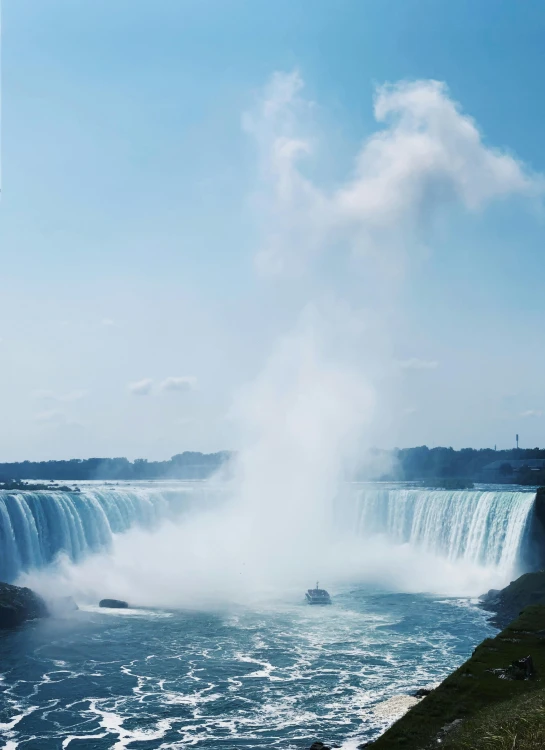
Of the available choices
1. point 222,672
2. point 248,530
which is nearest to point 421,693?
point 222,672

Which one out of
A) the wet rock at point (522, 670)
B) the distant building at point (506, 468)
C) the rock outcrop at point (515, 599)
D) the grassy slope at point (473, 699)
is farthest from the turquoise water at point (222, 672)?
the distant building at point (506, 468)

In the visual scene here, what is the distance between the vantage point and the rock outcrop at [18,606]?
38.9m

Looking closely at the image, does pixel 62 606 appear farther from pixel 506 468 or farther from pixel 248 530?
pixel 506 468

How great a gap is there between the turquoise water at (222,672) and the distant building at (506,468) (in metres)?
76.8

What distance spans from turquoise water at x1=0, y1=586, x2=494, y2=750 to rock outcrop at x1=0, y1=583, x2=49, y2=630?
5.58 ft

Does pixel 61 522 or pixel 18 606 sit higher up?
pixel 61 522

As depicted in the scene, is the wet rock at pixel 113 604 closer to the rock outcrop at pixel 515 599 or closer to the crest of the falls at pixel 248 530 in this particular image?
the crest of the falls at pixel 248 530

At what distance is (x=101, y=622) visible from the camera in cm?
4031

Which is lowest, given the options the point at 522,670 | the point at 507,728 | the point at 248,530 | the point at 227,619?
the point at 227,619

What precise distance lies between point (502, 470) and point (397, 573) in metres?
70.1

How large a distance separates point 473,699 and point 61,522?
40.7 meters

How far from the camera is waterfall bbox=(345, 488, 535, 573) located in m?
52.4

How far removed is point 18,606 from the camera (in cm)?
4028

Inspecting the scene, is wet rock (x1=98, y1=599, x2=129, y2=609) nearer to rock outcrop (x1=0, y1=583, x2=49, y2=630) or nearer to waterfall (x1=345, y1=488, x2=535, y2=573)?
rock outcrop (x1=0, y1=583, x2=49, y2=630)
